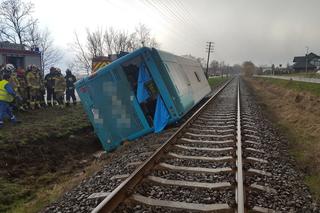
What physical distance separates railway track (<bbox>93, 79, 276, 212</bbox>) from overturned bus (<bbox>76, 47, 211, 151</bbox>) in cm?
173

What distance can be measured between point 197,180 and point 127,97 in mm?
4723

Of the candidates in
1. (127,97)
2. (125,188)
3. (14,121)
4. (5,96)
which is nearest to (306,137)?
(127,97)

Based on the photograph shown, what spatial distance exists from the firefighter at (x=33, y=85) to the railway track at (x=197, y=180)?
30.2 ft

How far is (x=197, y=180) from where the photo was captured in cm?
536

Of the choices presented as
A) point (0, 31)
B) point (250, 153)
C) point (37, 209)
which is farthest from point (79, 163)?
point (0, 31)

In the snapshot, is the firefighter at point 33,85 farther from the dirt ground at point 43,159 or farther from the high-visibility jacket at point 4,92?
the high-visibility jacket at point 4,92

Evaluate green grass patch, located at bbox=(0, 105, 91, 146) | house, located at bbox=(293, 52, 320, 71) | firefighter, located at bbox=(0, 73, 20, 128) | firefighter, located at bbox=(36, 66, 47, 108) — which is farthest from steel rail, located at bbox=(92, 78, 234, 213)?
house, located at bbox=(293, 52, 320, 71)

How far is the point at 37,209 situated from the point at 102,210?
199 centimetres

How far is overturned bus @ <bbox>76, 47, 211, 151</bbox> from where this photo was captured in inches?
377

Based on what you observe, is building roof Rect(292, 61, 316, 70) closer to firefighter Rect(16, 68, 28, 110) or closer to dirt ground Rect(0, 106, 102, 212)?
firefighter Rect(16, 68, 28, 110)

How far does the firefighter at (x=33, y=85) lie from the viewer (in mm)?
14992

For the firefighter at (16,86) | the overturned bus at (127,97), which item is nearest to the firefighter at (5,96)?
the firefighter at (16,86)

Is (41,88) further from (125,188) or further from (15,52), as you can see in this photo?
(125,188)

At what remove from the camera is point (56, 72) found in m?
16.8
